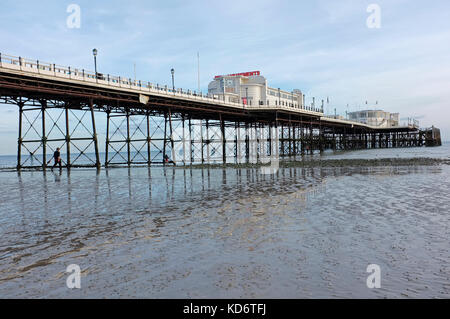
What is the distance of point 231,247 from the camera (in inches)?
263

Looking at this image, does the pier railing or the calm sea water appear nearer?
the calm sea water

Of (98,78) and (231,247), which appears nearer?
(231,247)

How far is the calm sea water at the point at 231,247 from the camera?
4902 mm

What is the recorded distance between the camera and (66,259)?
621 cm

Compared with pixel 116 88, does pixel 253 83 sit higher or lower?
higher

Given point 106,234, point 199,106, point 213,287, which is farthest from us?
point 199,106

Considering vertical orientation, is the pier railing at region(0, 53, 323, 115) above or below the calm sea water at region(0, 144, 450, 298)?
above

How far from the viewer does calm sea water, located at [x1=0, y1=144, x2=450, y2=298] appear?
4902 mm

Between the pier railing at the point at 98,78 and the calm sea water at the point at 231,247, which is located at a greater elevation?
the pier railing at the point at 98,78

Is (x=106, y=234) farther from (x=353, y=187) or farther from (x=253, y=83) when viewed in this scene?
(x=253, y=83)

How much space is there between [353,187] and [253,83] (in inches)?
2358

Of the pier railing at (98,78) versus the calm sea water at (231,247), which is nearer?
the calm sea water at (231,247)
